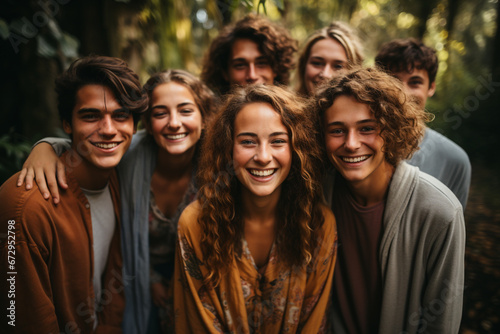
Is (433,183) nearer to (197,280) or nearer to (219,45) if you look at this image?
(197,280)

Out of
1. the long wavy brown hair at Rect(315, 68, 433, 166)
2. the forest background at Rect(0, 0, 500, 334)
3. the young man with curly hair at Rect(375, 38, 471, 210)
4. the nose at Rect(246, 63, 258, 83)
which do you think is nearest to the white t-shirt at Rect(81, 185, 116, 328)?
the forest background at Rect(0, 0, 500, 334)

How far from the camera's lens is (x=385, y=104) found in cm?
195

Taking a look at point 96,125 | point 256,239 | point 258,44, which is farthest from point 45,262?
point 258,44

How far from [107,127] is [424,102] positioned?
2.72 meters

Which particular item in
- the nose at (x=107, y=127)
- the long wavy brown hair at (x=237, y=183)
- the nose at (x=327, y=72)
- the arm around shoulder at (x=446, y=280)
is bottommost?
the arm around shoulder at (x=446, y=280)

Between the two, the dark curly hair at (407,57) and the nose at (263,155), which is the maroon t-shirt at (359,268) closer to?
the nose at (263,155)

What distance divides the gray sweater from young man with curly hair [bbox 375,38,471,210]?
0.67 metres

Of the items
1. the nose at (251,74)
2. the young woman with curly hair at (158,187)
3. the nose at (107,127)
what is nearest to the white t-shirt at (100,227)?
the young woman with curly hair at (158,187)

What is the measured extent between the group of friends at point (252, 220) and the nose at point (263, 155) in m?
0.01

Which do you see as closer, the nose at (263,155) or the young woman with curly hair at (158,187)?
the nose at (263,155)

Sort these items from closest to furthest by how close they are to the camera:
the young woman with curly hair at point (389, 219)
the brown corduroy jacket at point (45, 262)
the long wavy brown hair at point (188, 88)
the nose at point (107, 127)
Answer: the brown corduroy jacket at point (45, 262) < the young woman with curly hair at point (389, 219) < the nose at point (107, 127) < the long wavy brown hair at point (188, 88)

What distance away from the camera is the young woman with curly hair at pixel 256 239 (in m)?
1.99

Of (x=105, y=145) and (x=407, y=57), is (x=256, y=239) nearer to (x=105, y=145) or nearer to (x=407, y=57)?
(x=105, y=145)

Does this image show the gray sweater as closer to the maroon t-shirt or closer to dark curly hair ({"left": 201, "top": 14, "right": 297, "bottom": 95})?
the maroon t-shirt
